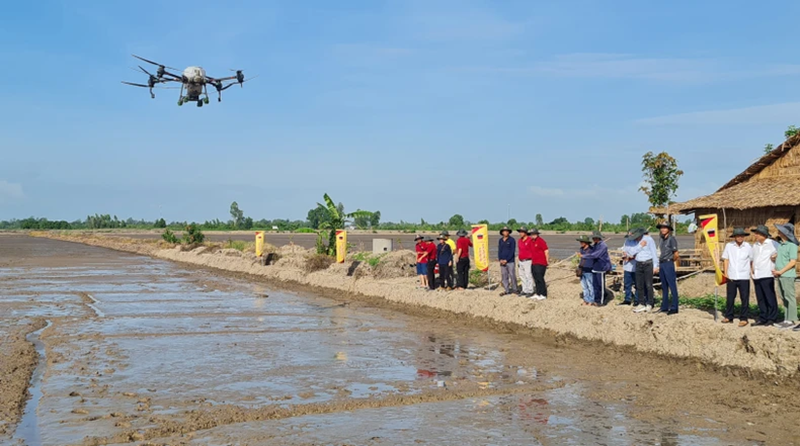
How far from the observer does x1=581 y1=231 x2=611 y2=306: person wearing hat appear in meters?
14.7

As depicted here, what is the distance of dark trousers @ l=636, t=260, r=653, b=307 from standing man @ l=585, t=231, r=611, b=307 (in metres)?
0.92

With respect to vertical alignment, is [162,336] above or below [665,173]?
below

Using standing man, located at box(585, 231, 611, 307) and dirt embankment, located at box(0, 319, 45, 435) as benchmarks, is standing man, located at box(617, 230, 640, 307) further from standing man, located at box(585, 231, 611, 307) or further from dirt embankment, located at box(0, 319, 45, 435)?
dirt embankment, located at box(0, 319, 45, 435)

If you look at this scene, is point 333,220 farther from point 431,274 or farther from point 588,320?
point 588,320

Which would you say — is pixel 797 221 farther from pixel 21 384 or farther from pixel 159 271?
pixel 159 271

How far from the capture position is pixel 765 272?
11352mm

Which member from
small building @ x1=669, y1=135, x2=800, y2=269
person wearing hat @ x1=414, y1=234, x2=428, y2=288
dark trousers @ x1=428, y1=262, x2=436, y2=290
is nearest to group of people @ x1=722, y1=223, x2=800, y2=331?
small building @ x1=669, y1=135, x2=800, y2=269

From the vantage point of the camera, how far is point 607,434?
7.51m

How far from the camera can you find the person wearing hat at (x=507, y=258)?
664 inches

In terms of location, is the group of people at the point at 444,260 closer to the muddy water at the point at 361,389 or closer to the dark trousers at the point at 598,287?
the muddy water at the point at 361,389

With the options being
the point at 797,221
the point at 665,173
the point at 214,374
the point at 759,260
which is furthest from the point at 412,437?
the point at 665,173

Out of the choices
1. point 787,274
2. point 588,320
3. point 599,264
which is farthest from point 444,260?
point 787,274

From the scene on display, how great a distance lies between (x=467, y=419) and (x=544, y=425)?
0.81 meters

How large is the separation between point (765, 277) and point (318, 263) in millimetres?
18253
